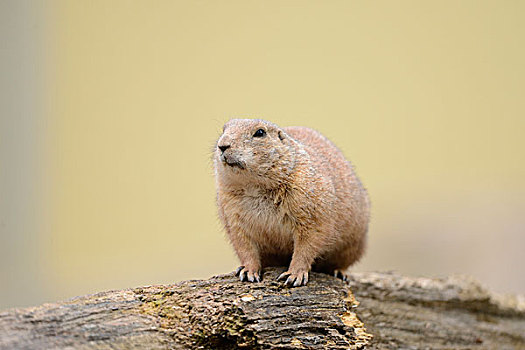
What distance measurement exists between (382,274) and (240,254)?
224 centimetres

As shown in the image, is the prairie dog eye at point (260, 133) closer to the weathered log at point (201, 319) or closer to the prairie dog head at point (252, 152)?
the prairie dog head at point (252, 152)

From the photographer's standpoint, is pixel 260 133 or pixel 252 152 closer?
pixel 252 152

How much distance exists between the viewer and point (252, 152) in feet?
13.6

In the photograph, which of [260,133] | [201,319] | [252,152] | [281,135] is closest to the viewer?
[201,319]

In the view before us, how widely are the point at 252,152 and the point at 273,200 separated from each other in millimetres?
428

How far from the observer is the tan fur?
418 cm

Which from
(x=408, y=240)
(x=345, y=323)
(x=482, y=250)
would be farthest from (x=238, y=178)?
(x=482, y=250)

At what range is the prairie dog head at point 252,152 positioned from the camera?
159 inches

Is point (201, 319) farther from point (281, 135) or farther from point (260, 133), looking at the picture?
point (281, 135)

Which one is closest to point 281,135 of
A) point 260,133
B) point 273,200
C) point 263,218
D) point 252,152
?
point 260,133

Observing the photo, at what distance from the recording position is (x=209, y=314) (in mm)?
3850

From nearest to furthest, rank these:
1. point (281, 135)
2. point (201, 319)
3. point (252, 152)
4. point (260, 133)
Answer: point (201, 319)
point (252, 152)
point (260, 133)
point (281, 135)

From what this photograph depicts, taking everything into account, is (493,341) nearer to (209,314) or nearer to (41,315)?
(209,314)

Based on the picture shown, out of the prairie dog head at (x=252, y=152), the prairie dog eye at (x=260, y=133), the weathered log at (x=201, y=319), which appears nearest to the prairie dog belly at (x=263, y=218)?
the prairie dog head at (x=252, y=152)
